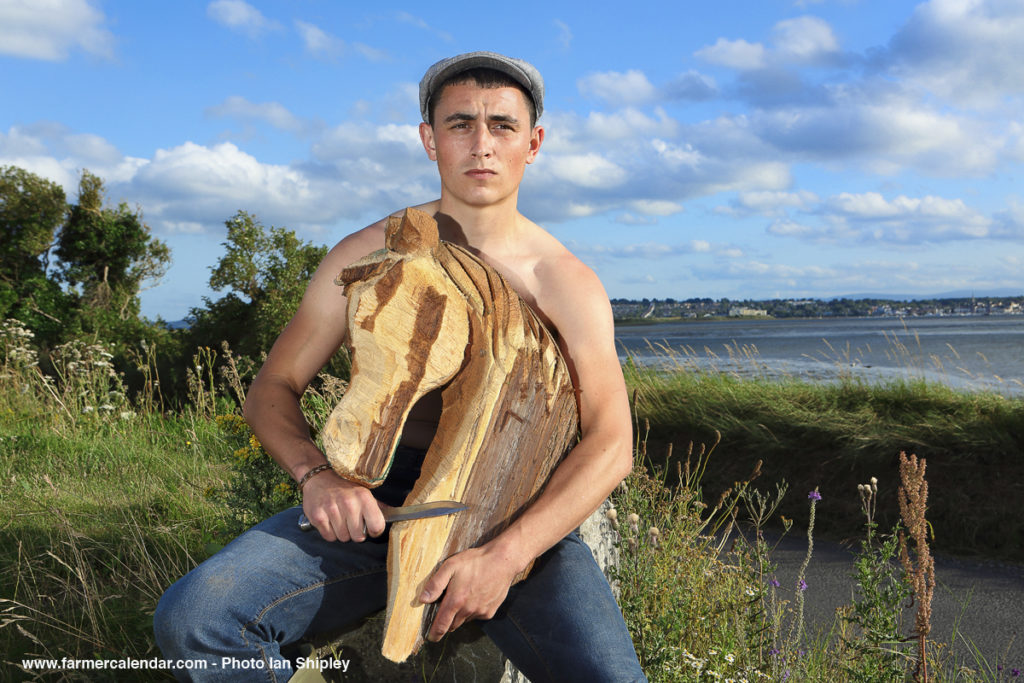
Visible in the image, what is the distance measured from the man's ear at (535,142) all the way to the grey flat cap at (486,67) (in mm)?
129

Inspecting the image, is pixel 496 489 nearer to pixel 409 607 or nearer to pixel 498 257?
pixel 409 607

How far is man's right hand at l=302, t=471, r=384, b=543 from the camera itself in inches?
69.9

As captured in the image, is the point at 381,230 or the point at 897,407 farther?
the point at 897,407

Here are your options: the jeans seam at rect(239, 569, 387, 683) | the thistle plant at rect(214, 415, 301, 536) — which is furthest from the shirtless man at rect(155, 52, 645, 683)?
the thistle plant at rect(214, 415, 301, 536)

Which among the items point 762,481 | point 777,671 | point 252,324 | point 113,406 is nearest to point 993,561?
point 762,481

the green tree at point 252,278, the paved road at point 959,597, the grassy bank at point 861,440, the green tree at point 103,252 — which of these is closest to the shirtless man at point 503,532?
the paved road at point 959,597

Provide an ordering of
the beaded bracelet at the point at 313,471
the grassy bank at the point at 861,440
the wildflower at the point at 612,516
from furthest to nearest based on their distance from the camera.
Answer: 1. the grassy bank at the point at 861,440
2. the wildflower at the point at 612,516
3. the beaded bracelet at the point at 313,471

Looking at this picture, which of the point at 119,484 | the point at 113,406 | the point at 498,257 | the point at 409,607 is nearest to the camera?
the point at 409,607

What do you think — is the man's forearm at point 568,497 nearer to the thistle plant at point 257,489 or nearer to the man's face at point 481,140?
the man's face at point 481,140

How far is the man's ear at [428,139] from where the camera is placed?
7.88 ft

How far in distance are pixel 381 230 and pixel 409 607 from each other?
1.19 metres

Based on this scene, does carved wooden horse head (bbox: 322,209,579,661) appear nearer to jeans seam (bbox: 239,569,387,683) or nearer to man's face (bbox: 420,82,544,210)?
jeans seam (bbox: 239,569,387,683)

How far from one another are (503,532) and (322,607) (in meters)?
0.56

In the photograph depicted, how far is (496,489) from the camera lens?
6.32 ft
